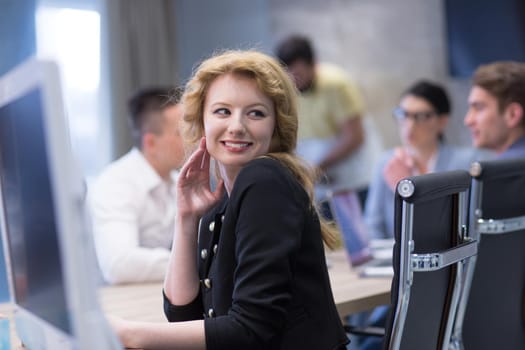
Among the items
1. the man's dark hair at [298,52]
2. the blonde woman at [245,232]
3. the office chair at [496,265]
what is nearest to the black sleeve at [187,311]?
the blonde woman at [245,232]

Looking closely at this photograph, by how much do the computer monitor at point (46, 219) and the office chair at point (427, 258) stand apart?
0.69m

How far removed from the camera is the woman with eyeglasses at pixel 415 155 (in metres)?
3.29

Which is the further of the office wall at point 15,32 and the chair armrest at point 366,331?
the office wall at point 15,32

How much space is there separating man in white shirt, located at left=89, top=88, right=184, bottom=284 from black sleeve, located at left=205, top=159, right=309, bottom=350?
1045 millimetres

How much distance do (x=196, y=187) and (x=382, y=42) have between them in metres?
3.65

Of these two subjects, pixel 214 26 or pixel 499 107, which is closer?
pixel 499 107

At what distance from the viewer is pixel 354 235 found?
8.75ft

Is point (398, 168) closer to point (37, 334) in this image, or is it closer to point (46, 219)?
point (37, 334)

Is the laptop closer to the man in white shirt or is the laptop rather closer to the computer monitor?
the man in white shirt

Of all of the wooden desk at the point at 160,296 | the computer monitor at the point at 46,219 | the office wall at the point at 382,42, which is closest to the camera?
the computer monitor at the point at 46,219

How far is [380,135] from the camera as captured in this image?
5.07 metres

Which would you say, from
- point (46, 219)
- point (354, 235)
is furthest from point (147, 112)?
point (46, 219)

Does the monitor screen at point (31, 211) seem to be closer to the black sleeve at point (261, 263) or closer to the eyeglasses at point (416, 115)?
the black sleeve at point (261, 263)

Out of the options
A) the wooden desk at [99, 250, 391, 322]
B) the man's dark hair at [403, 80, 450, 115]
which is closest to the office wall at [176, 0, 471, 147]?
the man's dark hair at [403, 80, 450, 115]
